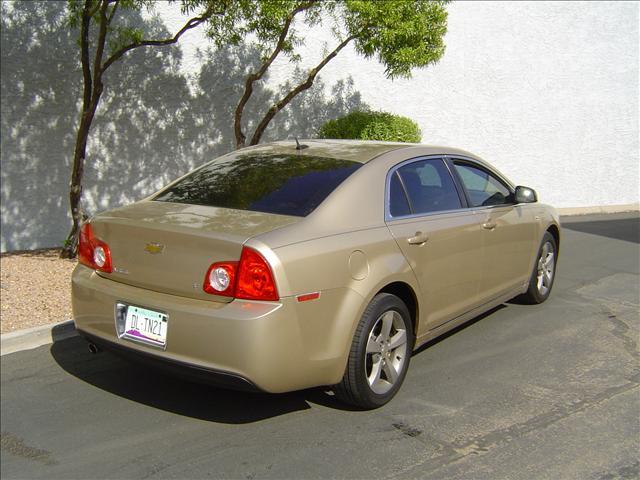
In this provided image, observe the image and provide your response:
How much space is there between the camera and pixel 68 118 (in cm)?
908

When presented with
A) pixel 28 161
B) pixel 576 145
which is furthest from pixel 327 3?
pixel 576 145

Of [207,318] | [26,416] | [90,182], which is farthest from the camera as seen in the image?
[90,182]

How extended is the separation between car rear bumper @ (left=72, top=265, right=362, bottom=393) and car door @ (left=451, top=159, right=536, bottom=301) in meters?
1.88

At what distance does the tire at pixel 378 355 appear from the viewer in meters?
4.24

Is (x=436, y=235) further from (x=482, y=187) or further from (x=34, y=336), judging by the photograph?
(x=34, y=336)

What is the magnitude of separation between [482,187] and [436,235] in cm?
123

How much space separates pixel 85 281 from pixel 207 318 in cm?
102

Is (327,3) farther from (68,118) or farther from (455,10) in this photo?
(455,10)

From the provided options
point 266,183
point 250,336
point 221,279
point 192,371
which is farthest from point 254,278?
point 266,183

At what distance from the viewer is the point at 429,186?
206 inches

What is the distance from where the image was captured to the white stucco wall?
43.8 feet

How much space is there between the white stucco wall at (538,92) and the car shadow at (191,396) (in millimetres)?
7584

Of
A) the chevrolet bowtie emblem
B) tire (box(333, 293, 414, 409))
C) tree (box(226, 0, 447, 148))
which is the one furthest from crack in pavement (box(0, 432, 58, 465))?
tree (box(226, 0, 447, 148))

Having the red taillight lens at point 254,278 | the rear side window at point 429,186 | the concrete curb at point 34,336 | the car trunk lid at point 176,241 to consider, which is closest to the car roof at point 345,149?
the rear side window at point 429,186
